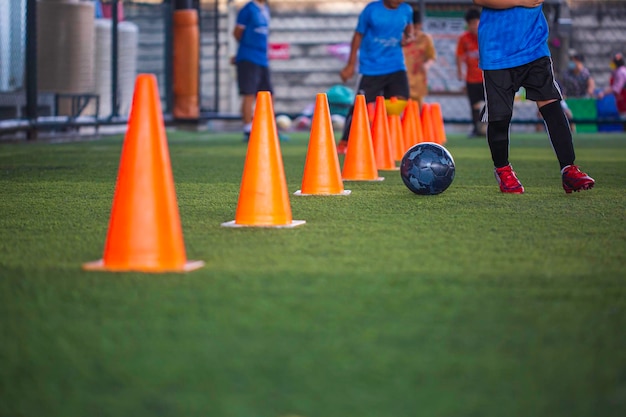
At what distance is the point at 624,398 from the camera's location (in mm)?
2066

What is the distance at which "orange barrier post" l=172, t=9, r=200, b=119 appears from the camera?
19.5 metres

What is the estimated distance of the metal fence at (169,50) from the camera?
12.8m

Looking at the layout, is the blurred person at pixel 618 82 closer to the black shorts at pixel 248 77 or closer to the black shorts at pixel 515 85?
the black shorts at pixel 248 77

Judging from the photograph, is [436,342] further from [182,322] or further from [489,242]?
[489,242]

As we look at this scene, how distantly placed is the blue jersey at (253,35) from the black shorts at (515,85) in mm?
7535

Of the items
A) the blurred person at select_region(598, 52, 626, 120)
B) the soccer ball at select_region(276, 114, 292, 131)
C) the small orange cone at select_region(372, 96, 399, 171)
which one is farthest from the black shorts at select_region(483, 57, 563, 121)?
the blurred person at select_region(598, 52, 626, 120)

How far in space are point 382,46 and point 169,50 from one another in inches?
394

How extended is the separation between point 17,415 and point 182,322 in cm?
74

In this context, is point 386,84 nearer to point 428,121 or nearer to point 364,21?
point 364,21

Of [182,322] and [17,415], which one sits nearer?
[17,415]

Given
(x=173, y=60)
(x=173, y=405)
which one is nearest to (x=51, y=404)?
(x=173, y=405)

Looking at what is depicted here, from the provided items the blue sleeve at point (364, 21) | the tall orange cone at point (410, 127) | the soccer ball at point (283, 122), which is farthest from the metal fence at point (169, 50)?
the tall orange cone at point (410, 127)

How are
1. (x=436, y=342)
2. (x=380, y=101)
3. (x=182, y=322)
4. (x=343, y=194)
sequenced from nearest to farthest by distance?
(x=436, y=342)
(x=182, y=322)
(x=343, y=194)
(x=380, y=101)

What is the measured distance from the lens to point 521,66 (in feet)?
20.8
